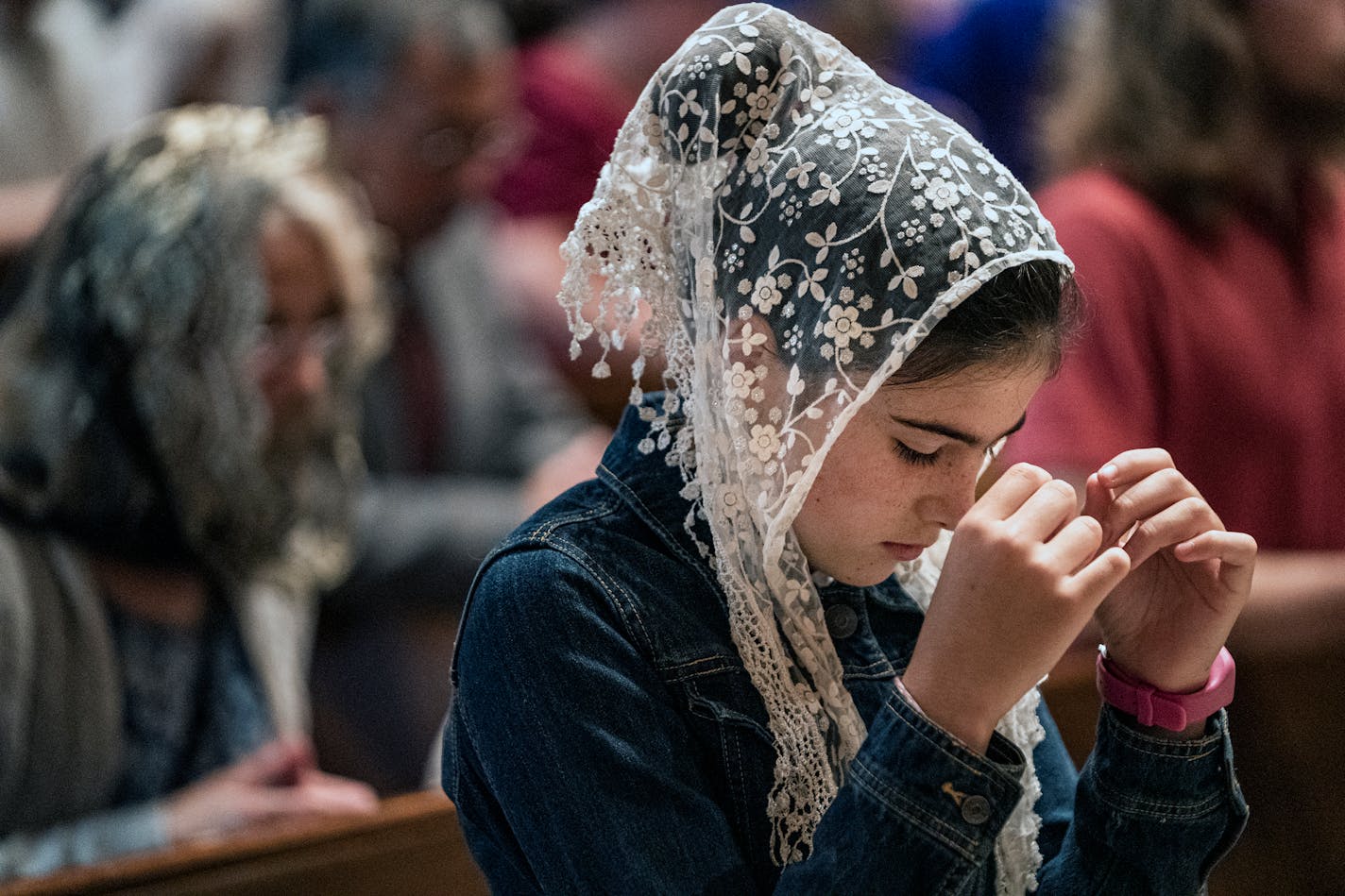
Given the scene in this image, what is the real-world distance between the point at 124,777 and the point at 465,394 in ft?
3.76

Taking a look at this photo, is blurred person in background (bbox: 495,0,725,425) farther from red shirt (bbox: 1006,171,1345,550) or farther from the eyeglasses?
red shirt (bbox: 1006,171,1345,550)

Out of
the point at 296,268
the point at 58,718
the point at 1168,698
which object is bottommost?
the point at 58,718

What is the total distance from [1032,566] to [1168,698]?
0.23m

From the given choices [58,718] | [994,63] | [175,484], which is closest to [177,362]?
[175,484]

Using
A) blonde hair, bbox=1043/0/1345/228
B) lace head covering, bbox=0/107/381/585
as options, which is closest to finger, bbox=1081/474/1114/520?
blonde hair, bbox=1043/0/1345/228

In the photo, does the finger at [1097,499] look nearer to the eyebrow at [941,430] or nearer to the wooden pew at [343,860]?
the eyebrow at [941,430]

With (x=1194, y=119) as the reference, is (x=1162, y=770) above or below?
below

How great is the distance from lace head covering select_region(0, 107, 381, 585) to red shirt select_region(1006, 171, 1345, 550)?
1.15 meters

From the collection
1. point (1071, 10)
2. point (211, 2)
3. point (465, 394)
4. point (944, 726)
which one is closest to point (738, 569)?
point (944, 726)

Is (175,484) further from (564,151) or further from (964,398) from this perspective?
(964,398)

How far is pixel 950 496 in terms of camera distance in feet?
3.29

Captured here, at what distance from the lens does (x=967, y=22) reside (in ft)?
9.41

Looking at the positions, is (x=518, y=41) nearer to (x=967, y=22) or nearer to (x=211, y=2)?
(x=211, y=2)

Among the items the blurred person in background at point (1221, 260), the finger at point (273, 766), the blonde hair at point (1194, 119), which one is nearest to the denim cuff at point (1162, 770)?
the blurred person in background at point (1221, 260)
